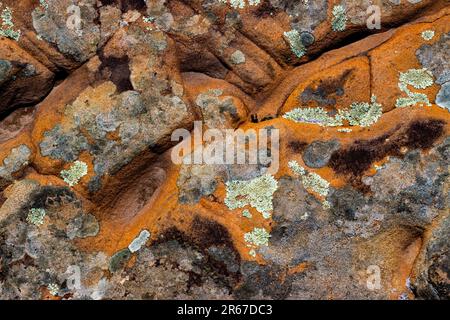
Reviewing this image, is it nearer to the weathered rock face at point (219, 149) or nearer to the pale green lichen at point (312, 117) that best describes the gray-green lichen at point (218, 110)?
the weathered rock face at point (219, 149)

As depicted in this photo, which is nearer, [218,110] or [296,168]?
[296,168]

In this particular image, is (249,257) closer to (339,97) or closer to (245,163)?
(245,163)

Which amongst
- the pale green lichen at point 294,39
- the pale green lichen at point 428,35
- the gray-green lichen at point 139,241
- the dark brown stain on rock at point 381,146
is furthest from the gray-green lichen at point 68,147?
the pale green lichen at point 428,35

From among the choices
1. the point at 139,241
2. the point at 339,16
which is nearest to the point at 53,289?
the point at 139,241

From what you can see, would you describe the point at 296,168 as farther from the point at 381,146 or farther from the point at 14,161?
the point at 14,161

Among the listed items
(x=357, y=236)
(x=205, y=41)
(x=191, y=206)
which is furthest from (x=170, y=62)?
(x=357, y=236)

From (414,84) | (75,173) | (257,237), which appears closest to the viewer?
(257,237)

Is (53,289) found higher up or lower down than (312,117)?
lower down

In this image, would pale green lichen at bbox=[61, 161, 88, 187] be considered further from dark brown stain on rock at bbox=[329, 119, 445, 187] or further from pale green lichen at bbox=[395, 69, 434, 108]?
pale green lichen at bbox=[395, 69, 434, 108]

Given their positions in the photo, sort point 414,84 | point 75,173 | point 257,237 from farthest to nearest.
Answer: point 75,173 → point 414,84 → point 257,237
